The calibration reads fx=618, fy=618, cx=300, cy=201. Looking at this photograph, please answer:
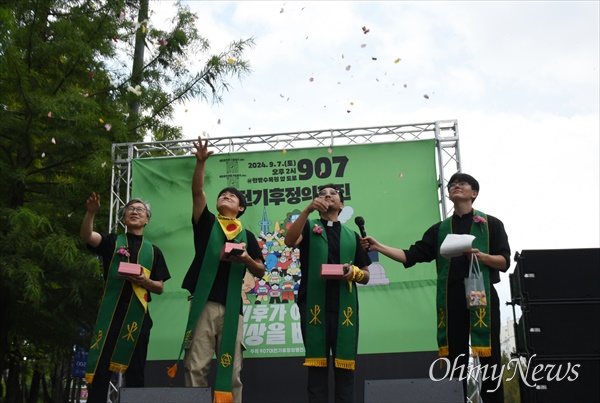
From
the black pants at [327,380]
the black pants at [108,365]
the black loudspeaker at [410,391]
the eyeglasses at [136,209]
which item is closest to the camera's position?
the black loudspeaker at [410,391]

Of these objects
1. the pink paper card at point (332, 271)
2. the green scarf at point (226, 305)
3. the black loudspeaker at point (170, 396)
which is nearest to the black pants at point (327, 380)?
the pink paper card at point (332, 271)

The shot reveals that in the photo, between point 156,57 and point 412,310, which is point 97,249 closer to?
point 412,310

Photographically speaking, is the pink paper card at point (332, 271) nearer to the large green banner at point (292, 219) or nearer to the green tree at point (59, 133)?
the large green banner at point (292, 219)

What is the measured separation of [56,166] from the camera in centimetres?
678

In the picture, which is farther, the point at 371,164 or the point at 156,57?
the point at 156,57

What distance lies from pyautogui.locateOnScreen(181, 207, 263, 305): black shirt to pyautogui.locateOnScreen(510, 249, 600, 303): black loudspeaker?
1615 millimetres

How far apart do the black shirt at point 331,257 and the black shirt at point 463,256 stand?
0.35 meters

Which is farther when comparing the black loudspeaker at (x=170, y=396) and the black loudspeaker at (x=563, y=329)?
the black loudspeaker at (x=563, y=329)

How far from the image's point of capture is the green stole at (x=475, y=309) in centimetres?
352

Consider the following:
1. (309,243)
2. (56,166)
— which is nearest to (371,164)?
(309,243)

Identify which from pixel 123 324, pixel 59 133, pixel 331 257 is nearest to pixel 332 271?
pixel 331 257

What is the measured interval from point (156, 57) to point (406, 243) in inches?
167

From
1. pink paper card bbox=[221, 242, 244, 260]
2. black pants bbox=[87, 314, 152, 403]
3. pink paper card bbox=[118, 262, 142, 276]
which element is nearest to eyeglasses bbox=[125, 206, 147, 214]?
pink paper card bbox=[118, 262, 142, 276]

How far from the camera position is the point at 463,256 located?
3.71 m
